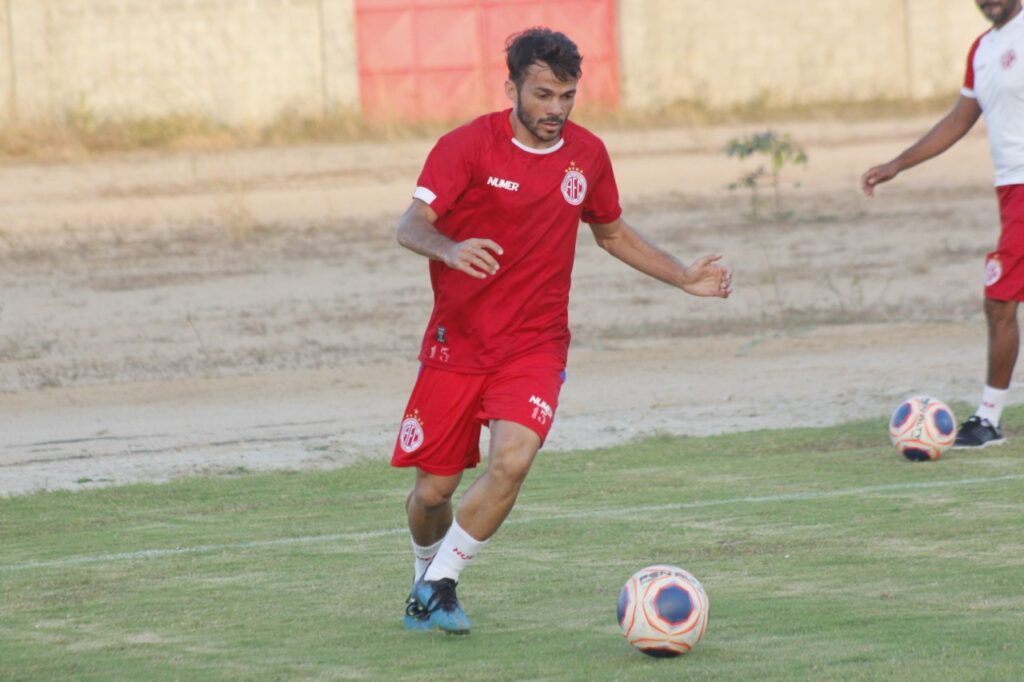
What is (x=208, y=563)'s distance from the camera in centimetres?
824

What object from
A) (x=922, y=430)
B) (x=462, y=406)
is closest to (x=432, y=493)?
(x=462, y=406)

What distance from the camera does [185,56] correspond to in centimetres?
3112

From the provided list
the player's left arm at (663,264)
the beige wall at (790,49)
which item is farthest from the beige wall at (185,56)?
the player's left arm at (663,264)

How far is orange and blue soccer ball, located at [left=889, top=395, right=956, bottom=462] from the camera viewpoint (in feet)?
33.2

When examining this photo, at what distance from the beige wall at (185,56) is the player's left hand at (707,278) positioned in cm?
2388

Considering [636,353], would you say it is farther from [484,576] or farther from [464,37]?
[464,37]

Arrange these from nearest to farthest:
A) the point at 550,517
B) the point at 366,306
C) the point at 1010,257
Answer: the point at 550,517 < the point at 1010,257 < the point at 366,306

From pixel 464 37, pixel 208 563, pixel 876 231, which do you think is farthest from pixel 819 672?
pixel 464 37

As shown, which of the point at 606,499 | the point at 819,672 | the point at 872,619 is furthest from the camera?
the point at 606,499

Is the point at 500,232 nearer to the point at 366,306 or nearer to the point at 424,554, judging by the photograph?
the point at 424,554

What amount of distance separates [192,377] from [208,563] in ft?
23.4

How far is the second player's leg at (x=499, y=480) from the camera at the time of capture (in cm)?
667

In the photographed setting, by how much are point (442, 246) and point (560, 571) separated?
1.90 meters

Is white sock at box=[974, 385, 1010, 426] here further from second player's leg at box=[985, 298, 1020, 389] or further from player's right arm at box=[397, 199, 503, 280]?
player's right arm at box=[397, 199, 503, 280]
